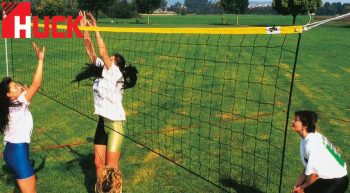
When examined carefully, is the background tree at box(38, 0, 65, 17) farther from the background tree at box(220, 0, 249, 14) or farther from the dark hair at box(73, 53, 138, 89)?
the dark hair at box(73, 53, 138, 89)

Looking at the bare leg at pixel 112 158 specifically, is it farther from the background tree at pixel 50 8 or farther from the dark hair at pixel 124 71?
the background tree at pixel 50 8

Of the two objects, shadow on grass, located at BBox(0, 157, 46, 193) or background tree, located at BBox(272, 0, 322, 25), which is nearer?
shadow on grass, located at BBox(0, 157, 46, 193)

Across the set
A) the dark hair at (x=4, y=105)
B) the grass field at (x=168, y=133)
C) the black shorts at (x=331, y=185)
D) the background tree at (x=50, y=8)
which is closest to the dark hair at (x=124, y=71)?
the dark hair at (x=4, y=105)

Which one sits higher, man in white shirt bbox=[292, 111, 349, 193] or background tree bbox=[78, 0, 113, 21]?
background tree bbox=[78, 0, 113, 21]

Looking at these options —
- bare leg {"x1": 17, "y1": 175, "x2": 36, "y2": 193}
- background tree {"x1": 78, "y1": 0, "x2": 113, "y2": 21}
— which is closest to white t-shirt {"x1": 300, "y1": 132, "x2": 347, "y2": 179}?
bare leg {"x1": 17, "y1": 175, "x2": 36, "y2": 193}

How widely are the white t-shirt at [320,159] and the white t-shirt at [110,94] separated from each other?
8.77 feet

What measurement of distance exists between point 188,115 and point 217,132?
1.65 m

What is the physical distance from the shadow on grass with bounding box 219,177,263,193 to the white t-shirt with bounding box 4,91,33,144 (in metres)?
3.35

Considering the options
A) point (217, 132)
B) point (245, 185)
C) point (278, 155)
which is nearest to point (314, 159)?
point (245, 185)

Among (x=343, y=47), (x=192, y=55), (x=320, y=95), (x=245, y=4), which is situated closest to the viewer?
(x=320, y=95)

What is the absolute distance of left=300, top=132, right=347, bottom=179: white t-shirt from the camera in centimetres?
488

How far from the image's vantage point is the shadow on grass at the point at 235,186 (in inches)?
269

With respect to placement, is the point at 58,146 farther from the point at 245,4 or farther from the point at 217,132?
the point at 245,4

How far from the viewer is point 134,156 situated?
8.44 m
